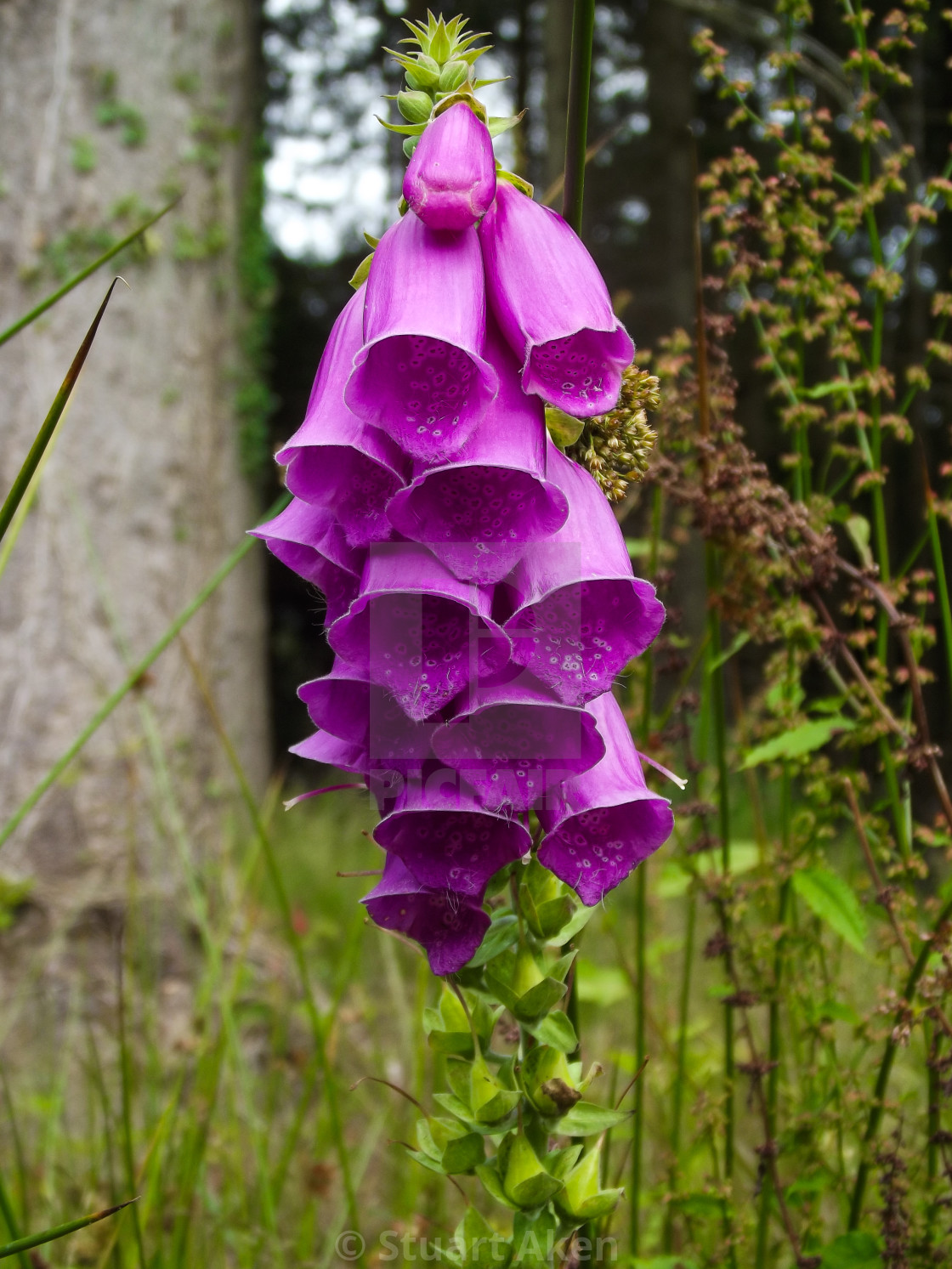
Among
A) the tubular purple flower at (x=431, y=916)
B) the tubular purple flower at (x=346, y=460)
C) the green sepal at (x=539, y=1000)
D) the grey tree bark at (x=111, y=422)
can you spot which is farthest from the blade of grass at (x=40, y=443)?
the grey tree bark at (x=111, y=422)

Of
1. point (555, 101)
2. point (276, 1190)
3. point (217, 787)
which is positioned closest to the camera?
point (276, 1190)

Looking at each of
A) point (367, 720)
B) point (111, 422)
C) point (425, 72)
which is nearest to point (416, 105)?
point (425, 72)

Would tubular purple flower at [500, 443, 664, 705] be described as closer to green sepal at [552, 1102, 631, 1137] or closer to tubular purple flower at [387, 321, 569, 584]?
tubular purple flower at [387, 321, 569, 584]

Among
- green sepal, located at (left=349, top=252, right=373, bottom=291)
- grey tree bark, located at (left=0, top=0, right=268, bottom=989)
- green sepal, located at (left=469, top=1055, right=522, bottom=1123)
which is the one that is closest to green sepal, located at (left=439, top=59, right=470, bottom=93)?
green sepal, located at (left=349, top=252, right=373, bottom=291)

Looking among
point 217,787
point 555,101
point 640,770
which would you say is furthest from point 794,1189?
point 555,101

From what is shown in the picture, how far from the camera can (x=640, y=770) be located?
73 centimetres

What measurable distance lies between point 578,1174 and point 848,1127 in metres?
0.51

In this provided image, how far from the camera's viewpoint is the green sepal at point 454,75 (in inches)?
26.6

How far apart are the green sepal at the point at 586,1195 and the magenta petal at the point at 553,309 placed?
0.51 metres

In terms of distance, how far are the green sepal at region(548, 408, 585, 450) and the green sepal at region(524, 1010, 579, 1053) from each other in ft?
1.30

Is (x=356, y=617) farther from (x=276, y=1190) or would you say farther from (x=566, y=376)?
(x=276, y=1190)

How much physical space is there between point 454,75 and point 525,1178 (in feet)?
2.39

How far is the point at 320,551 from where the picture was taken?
708mm

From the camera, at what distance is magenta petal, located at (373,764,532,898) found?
65cm
